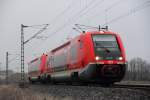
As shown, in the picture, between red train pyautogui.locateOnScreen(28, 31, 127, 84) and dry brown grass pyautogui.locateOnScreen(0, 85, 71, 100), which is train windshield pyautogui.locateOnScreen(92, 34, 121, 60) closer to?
red train pyautogui.locateOnScreen(28, 31, 127, 84)

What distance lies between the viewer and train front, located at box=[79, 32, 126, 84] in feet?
73.3

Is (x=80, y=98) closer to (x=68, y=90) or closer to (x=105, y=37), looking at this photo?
(x=68, y=90)

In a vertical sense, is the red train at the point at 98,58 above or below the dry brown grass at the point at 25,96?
above

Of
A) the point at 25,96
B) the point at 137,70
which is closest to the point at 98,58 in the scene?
the point at 25,96

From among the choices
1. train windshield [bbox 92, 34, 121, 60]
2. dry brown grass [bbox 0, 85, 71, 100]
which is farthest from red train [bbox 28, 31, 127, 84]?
dry brown grass [bbox 0, 85, 71, 100]

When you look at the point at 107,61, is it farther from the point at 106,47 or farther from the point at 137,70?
the point at 137,70

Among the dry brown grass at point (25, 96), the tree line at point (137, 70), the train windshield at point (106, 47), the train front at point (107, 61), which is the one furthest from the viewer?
the tree line at point (137, 70)

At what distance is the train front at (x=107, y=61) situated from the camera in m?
22.3

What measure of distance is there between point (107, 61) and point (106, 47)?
3.27 ft

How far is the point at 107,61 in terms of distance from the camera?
888 inches

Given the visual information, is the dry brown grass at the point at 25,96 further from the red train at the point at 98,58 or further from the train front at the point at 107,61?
the train front at the point at 107,61

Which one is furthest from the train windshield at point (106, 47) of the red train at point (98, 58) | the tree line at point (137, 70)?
the tree line at point (137, 70)

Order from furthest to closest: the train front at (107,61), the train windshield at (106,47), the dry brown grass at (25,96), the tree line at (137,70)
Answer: the tree line at (137,70)
the train windshield at (106,47)
the train front at (107,61)
the dry brown grass at (25,96)

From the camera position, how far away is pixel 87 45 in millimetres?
23422
